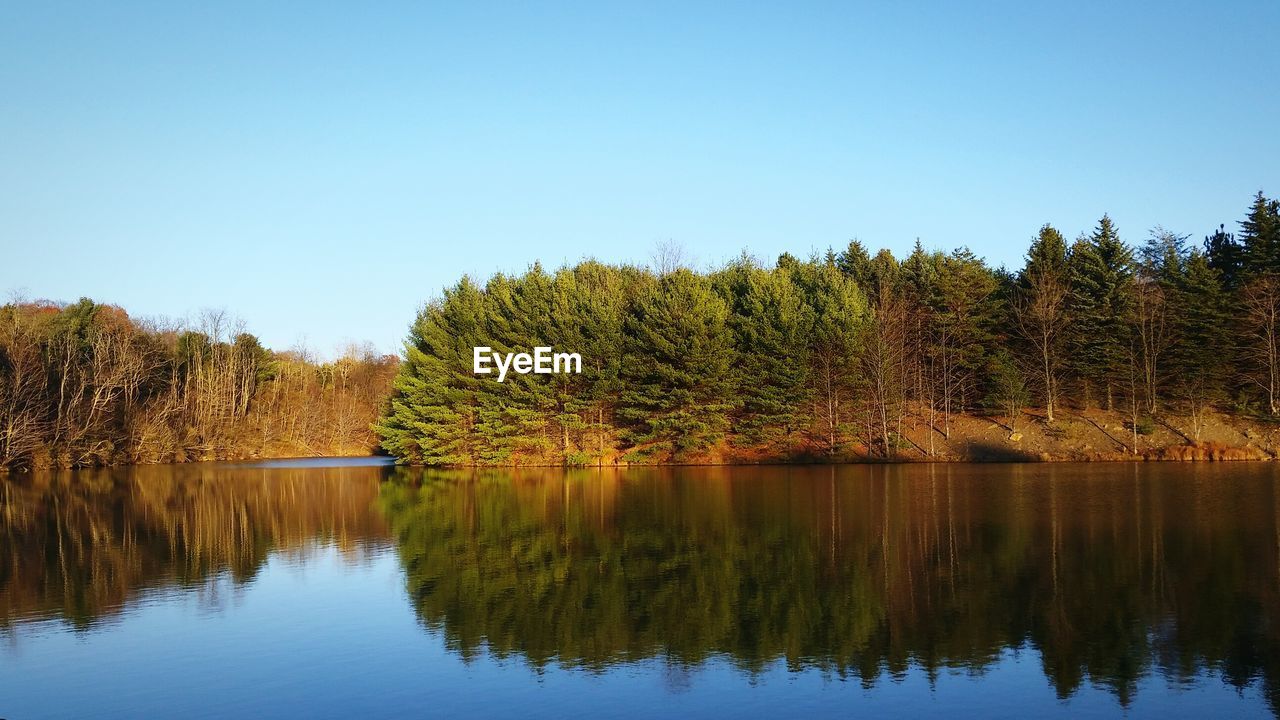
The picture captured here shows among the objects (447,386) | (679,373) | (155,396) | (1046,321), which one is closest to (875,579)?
(679,373)

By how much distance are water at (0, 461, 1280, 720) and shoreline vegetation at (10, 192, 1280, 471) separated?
22.2 meters

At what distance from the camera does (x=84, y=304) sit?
6869 cm

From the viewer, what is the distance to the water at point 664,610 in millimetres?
→ 10773

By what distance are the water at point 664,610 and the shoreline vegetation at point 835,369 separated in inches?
874

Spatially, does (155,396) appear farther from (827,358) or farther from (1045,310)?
(1045,310)

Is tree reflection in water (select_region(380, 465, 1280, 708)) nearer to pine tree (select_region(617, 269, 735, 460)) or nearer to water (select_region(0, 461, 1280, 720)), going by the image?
water (select_region(0, 461, 1280, 720))

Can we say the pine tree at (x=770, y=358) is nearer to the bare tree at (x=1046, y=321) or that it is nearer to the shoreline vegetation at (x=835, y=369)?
the shoreline vegetation at (x=835, y=369)

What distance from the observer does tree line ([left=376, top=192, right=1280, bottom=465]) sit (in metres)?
51.4

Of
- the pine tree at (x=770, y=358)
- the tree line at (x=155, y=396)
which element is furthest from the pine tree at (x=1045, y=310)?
the tree line at (x=155, y=396)

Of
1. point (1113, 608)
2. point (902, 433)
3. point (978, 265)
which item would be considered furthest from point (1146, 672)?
point (978, 265)

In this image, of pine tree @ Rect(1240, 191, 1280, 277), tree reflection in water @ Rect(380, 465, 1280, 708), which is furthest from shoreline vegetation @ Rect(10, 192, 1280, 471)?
tree reflection in water @ Rect(380, 465, 1280, 708)

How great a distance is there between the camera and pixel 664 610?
48.7 feet

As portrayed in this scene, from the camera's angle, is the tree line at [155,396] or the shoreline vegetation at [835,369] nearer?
the shoreline vegetation at [835,369]

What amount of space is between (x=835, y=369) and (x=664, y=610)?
1558 inches
